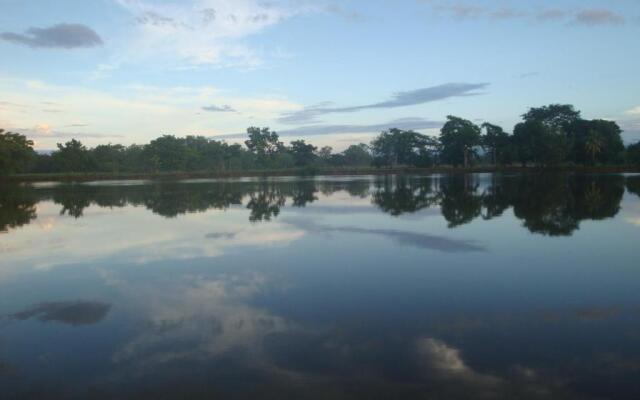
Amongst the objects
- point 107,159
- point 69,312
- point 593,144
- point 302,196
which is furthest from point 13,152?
point 593,144

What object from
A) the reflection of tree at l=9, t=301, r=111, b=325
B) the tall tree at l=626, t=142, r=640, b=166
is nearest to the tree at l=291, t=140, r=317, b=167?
the tall tree at l=626, t=142, r=640, b=166

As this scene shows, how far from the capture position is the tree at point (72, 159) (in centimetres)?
8375

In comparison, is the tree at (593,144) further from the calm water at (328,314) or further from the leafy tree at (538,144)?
the calm water at (328,314)

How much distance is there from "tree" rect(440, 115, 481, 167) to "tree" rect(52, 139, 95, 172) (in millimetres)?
66181

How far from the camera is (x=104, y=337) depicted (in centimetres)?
646

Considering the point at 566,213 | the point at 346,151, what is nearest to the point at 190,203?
the point at 566,213

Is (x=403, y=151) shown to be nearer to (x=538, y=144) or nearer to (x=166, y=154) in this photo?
(x=538, y=144)

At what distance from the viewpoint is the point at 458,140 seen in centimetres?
8244

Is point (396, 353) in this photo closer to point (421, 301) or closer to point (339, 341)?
point (339, 341)

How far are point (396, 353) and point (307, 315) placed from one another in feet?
6.06

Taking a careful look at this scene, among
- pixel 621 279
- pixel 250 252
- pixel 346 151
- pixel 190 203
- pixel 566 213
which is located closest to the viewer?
pixel 621 279

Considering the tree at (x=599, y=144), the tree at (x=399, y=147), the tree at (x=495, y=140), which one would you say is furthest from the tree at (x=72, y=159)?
the tree at (x=599, y=144)

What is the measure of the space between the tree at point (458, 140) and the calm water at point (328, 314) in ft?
229

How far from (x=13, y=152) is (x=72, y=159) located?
1137 cm
